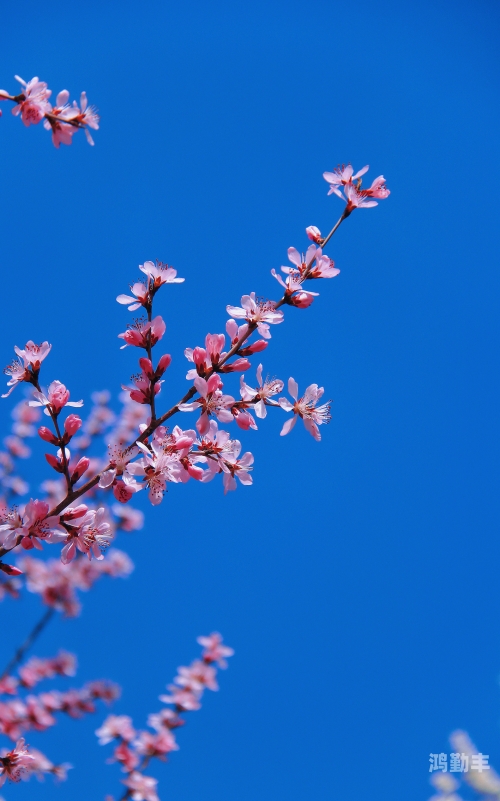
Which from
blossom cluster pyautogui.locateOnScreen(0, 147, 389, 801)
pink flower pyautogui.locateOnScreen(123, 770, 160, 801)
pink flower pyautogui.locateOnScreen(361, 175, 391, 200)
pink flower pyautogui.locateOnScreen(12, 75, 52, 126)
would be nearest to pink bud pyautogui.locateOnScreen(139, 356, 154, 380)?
blossom cluster pyautogui.locateOnScreen(0, 147, 389, 801)

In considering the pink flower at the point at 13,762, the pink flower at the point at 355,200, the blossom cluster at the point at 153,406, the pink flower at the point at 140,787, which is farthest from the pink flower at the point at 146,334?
the pink flower at the point at 140,787

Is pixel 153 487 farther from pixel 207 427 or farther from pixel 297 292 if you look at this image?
pixel 297 292

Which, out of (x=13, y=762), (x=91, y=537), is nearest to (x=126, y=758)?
(x=13, y=762)

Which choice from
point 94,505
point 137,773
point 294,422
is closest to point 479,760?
point 137,773

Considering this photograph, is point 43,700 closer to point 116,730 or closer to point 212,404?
point 116,730

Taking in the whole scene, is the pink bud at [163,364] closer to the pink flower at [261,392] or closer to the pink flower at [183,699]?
the pink flower at [261,392]

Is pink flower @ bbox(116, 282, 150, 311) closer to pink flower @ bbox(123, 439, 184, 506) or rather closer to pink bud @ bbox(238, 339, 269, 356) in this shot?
pink bud @ bbox(238, 339, 269, 356)
